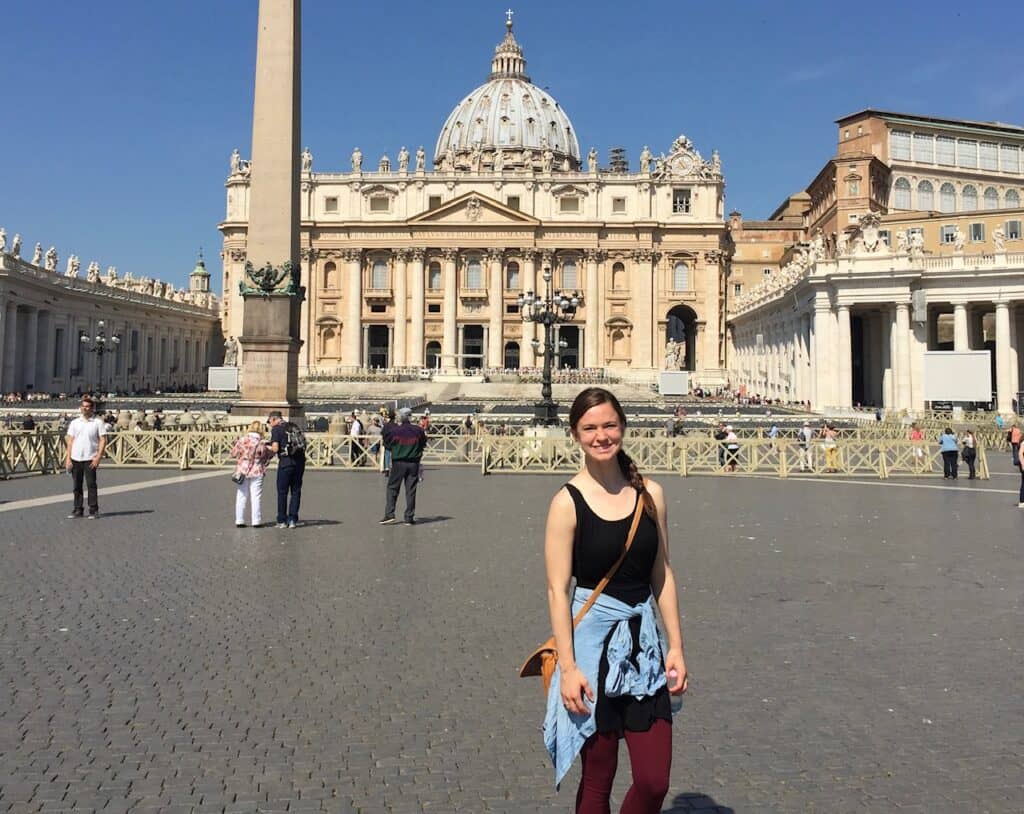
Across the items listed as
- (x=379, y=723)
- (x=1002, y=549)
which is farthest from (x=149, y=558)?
(x=1002, y=549)

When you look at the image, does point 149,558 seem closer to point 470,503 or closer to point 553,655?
point 470,503

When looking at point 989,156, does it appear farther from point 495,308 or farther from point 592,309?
point 495,308

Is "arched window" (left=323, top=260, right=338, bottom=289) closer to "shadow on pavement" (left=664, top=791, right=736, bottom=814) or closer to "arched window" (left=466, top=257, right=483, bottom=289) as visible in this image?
"arched window" (left=466, top=257, right=483, bottom=289)

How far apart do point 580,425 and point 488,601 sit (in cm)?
451

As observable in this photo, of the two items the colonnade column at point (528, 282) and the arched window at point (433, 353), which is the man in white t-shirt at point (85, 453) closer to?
the colonnade column at point (528, 282)

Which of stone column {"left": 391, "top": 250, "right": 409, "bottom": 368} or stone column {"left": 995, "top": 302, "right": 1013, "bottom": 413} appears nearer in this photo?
stone column {"left": 995, "top": 302, "right": 1013, "bottom": 413}

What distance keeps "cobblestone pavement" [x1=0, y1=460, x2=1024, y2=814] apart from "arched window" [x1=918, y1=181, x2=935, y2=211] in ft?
185

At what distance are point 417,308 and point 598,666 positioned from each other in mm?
73940

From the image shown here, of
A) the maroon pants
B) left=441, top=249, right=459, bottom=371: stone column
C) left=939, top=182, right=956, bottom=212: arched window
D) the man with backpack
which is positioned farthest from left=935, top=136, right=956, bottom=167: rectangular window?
the maroon pants

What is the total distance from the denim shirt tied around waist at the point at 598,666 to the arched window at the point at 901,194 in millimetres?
64068

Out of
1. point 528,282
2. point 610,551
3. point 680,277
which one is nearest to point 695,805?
point 610,551

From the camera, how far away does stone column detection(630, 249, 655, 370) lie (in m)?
75.1

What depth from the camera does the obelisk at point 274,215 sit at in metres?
19.4

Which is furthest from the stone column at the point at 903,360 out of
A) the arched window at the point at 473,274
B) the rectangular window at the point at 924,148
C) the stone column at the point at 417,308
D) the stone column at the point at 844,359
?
the stone column at the point at 417,308
